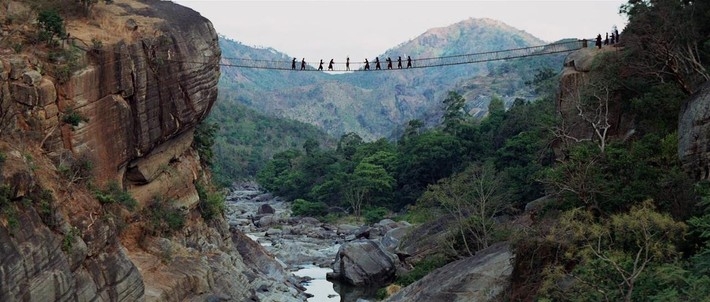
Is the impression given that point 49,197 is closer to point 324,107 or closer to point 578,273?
point 578,273

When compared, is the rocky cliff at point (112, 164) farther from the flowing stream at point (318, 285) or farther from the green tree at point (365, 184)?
the green tree at point (365, 184)

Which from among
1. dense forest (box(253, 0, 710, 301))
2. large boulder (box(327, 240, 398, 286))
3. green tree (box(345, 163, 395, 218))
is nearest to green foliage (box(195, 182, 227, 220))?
large boulder (box(327, 240, 398, 286))

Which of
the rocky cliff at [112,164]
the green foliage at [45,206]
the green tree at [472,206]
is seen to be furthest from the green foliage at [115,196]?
the green tree at [472,206]

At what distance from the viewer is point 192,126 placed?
23.6 meters

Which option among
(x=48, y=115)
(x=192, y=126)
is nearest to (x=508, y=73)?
(x=192, y=126)

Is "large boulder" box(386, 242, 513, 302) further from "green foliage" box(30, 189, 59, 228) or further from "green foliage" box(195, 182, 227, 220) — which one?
"green foliage" box(30, 189, 59, 228)

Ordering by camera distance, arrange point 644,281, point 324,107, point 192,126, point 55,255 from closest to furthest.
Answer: point 644,281
point 55,255
point 192,126
point 324,107

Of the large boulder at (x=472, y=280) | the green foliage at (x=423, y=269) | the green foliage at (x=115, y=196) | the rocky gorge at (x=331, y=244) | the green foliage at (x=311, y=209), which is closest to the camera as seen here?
the large boulder at (x=472, y=280)

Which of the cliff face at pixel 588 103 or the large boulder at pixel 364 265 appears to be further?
the large boulder at pixel 364 265

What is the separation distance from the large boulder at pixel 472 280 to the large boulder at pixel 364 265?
748 cm

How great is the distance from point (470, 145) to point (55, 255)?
32083 millimetres

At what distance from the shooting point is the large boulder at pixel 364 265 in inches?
1067

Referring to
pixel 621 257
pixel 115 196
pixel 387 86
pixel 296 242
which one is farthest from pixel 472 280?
pixel 387 86

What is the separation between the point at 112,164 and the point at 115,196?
1112 millimetres
